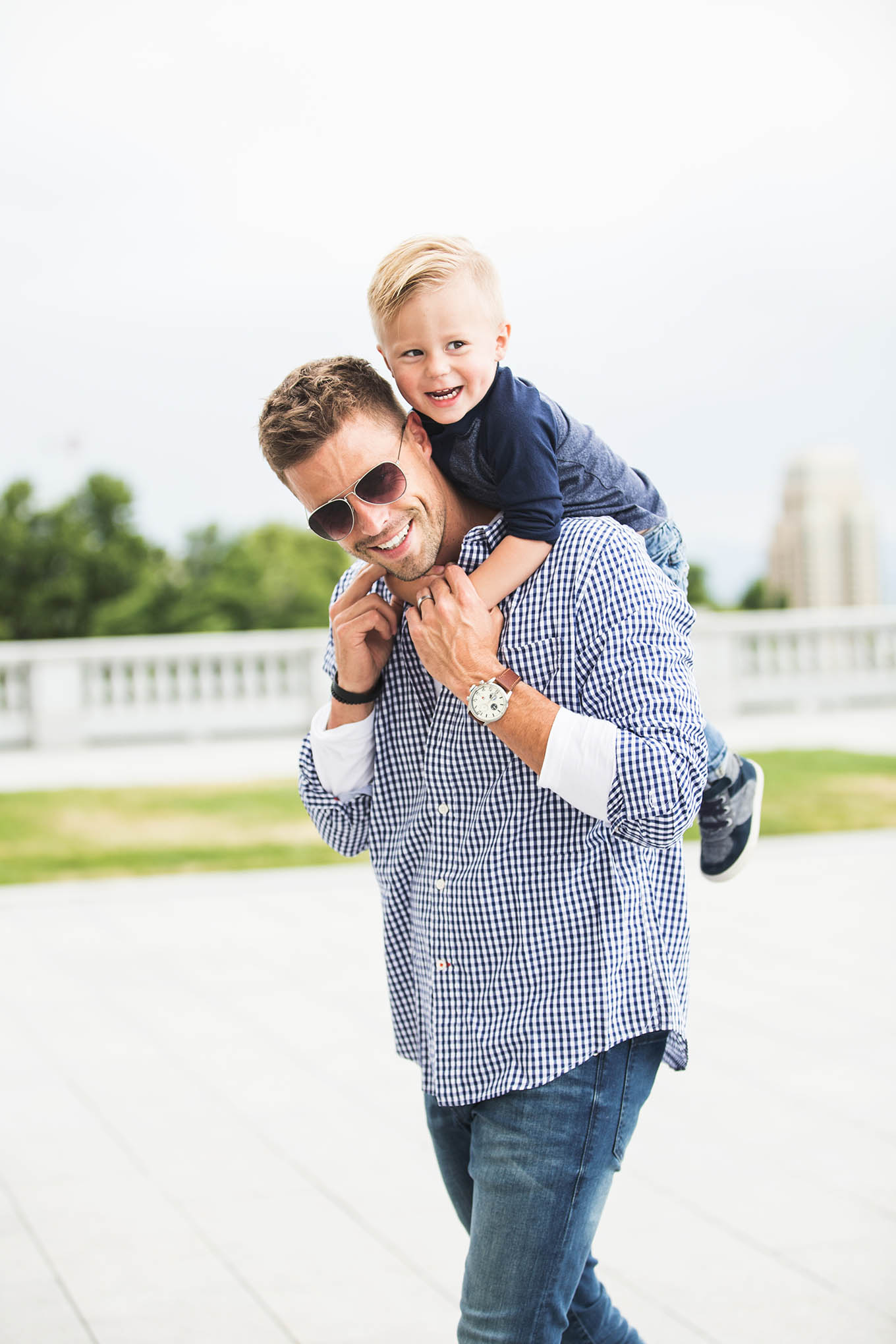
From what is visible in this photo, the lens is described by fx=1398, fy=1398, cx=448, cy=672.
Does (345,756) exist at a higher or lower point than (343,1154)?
higher

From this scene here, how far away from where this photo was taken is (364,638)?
7.22 feet

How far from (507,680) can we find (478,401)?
539mm

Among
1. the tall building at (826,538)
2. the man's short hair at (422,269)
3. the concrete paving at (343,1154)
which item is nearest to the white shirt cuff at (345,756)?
the man's short hair at (422,269)

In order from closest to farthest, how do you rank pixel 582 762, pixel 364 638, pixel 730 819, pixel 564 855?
1. pixel 582 762
2. pixel 564 855
3. pixel 364 638
4. pixel 730 819

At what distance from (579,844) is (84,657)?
14.8m

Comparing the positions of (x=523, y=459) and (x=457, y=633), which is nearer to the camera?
(x=457, y=633)

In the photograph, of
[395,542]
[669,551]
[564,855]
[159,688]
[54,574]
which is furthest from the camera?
[54,574]

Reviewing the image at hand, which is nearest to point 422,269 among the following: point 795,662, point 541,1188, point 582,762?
point 582,762

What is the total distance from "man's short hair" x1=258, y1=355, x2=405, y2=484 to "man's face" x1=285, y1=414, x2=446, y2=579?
0.05 ft

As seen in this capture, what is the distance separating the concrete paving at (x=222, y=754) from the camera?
1292cm

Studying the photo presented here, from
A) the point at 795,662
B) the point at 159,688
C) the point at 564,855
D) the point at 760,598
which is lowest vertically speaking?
the point at 795,662

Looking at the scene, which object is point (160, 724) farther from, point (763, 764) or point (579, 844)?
point (579, 844)

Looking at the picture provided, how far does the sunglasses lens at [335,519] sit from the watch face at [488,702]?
314 millimetres

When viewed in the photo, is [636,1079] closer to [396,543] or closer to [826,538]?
[396,543]
